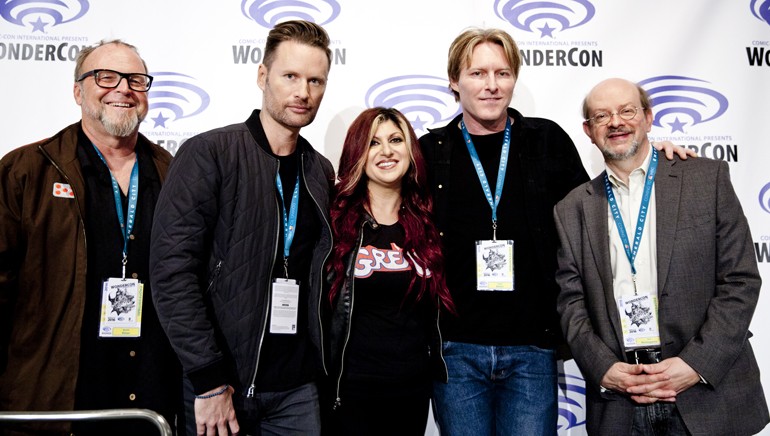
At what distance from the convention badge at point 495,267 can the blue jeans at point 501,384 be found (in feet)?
0.80

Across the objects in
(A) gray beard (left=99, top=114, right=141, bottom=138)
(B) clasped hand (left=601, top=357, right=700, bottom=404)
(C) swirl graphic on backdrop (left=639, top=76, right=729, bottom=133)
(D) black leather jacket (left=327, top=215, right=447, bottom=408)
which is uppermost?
(C) swirl graphic on backdrop (left=639, top=76, right=729, bottom=133)

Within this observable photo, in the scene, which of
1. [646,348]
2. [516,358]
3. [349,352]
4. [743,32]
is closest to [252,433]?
[349,352]

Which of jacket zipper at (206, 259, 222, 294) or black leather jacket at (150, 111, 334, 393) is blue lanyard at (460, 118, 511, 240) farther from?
jacket zipper at (206, 259, 222, 294)

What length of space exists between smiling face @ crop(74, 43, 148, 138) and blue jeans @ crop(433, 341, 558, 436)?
5.20 feet

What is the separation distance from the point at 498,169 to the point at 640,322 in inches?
32.4

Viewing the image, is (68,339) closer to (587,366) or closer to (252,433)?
(252,433)

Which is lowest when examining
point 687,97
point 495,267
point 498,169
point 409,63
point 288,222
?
point 495,267

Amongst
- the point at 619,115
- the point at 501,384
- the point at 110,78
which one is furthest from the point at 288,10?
the point at 501,384

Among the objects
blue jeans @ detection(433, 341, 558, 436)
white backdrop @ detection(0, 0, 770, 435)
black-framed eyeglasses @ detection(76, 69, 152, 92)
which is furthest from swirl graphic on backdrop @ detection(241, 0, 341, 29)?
blue jeans @ detection(433, 341, 558, 436)

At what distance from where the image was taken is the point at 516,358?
7.42 ft

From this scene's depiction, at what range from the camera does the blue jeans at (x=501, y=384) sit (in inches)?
89.0

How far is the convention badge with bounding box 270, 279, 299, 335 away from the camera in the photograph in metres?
2.00

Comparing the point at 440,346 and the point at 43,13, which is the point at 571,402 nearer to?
the point at 440,346

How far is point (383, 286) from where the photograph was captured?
217 cm
